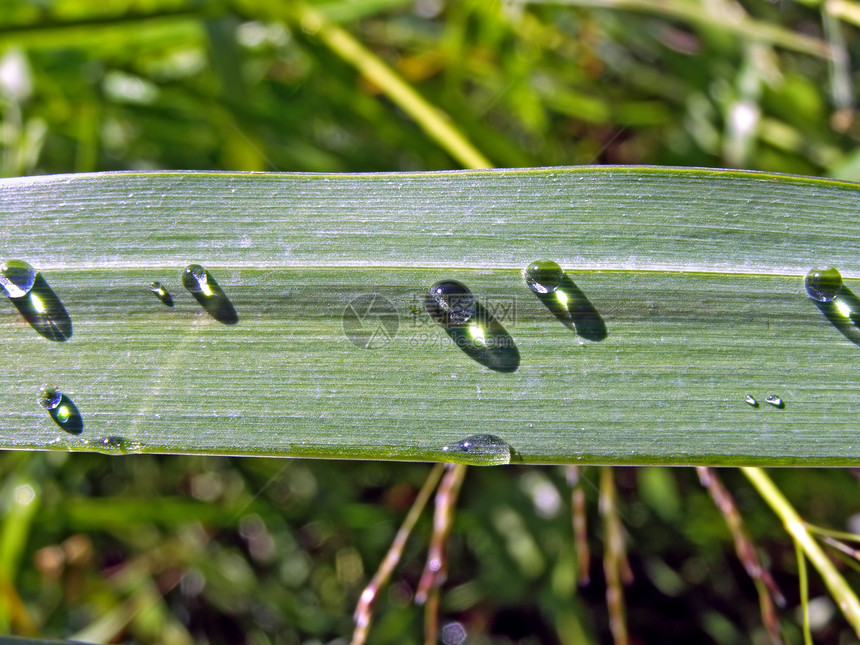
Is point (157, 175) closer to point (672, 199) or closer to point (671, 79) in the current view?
point (672, 199)

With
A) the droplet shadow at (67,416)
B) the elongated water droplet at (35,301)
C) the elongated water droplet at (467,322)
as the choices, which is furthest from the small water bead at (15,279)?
the elongated water droplet at (467,322)

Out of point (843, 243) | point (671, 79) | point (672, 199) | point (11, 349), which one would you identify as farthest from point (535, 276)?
point (671, 79)

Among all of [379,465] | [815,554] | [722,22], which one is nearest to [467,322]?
[815,554]

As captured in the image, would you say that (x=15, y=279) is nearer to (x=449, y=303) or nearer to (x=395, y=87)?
(x=449, y=303)

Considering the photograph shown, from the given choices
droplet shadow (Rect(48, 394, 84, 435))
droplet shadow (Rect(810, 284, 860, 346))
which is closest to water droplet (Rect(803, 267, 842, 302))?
droplet shadow (Rect(810, 284, 860, 346))

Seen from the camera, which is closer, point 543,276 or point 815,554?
point 543,276

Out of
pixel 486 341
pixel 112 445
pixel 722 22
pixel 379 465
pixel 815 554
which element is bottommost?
pixel 379 465

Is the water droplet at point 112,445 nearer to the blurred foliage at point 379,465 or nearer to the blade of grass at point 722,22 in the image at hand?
the blurred foliage at point 379,465
